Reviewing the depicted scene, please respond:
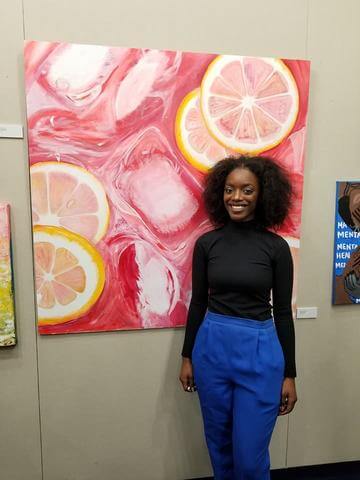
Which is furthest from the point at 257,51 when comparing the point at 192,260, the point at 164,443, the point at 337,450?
the point at 337,450

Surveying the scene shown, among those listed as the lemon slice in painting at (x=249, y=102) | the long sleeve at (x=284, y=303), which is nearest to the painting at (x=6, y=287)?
the lemon slice in painting at (x=249, y=102)

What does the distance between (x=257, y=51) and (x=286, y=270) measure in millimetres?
891

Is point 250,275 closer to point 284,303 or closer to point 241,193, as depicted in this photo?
point 284,303

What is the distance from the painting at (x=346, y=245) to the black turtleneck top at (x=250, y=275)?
45 centimetres

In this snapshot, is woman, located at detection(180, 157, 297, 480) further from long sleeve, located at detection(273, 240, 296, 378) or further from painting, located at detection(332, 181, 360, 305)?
painting, located at detection(332, 181, 360, 305)

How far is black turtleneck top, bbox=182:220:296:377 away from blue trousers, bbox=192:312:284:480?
0.04m

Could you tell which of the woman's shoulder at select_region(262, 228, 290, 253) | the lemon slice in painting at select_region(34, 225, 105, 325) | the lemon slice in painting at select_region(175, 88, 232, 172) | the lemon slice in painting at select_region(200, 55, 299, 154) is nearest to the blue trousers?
the woman's shoulder at select_region(262, 228, 290, 253)

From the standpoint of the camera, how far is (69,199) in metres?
1.39

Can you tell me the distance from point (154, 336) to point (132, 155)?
76 centimetres

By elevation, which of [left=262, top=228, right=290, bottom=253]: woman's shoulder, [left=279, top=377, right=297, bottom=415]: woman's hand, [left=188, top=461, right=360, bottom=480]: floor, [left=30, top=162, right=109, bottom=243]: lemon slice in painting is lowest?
[left=188, top=461, right=360, bottom=480]: floor

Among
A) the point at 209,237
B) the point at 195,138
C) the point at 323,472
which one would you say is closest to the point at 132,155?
the point at 195,138

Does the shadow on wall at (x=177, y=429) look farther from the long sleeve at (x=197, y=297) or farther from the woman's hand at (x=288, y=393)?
the woman's hand at (x=288, y=393)

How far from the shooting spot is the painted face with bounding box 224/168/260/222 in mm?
1276

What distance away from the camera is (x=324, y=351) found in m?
1.68
